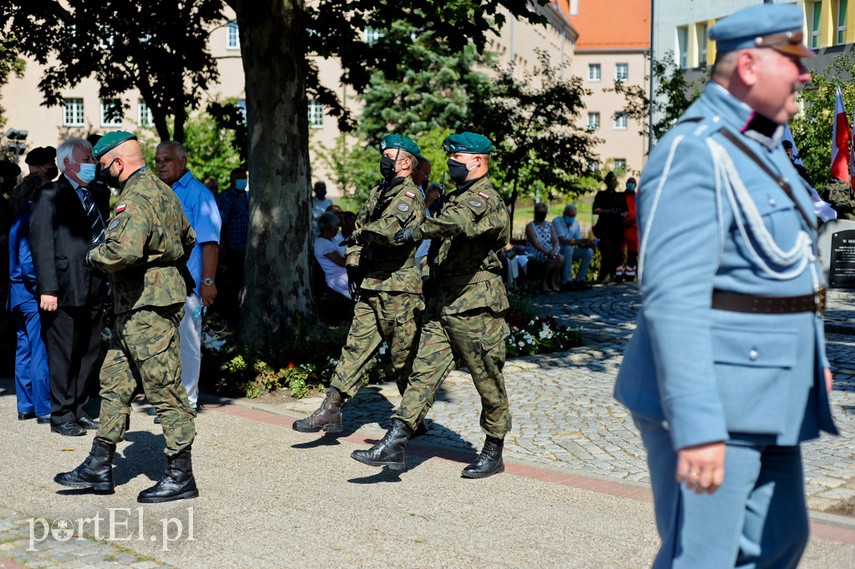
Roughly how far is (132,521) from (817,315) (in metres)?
3.99

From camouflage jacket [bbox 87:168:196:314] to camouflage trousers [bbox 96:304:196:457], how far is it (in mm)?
95

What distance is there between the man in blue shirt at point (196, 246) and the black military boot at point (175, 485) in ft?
6.26

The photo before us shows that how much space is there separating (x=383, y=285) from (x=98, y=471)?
2226 millimetres

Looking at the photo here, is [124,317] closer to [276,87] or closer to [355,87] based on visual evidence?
[276,87]

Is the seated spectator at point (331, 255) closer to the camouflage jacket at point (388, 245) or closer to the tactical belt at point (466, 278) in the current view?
the camouflage jacket at point (388, 245)

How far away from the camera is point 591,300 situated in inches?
708

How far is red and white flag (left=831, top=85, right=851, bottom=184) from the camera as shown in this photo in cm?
1802

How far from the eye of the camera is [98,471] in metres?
6.57

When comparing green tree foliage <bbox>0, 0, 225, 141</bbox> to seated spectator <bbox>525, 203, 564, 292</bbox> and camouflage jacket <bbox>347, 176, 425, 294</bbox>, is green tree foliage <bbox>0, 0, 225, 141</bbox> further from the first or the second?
camouflage jacket <bbox>347, 176, 425, 294</bbox>

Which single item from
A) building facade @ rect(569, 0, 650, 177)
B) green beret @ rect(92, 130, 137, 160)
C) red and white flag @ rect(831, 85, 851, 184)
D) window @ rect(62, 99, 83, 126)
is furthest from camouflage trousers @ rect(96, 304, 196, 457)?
building facade @ rect(569, 0, 650, 177)

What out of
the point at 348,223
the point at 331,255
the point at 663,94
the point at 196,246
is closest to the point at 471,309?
the point at 196,246

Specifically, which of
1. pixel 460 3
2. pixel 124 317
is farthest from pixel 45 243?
pixel 460 3

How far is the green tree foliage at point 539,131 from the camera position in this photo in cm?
2100

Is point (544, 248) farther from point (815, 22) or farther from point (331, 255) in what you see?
point (815, 22)
